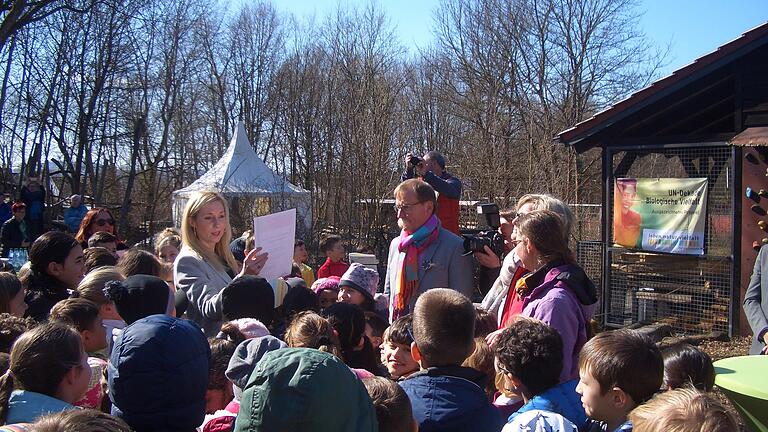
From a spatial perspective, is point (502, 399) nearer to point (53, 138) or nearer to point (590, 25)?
point (53, 138)

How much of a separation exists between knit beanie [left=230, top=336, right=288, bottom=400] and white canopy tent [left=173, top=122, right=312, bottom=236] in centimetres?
1146

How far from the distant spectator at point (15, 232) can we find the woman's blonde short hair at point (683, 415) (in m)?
11.8

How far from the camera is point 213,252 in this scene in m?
4.02

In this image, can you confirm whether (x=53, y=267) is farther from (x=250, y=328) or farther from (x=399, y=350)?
(x=399, y=350)

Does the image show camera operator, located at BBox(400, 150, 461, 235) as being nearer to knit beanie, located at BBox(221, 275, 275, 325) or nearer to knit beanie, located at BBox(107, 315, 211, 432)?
knit beanie, located at BBox(221, 275, 275, 325)

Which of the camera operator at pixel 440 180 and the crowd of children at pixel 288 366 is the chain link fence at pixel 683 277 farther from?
the crowd of children at pixel 288 366

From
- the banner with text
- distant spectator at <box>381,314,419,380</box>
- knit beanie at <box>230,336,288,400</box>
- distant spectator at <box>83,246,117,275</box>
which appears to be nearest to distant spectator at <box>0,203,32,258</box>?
distant spectator at <box>83,246,117,275</box>

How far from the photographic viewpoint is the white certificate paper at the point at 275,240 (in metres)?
3.95

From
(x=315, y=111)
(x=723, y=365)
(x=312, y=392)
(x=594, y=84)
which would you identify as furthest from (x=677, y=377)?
(x=594, y=84)

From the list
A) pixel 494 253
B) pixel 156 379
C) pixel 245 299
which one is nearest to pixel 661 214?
pixel 494 253

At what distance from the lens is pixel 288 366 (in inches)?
60.7

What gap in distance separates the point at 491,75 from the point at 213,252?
77.4ft

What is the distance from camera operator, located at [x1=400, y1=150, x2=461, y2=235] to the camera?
6074 mm

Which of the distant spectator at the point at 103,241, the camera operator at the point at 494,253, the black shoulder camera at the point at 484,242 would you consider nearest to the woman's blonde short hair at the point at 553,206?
the camera operator at the point at 494,253
